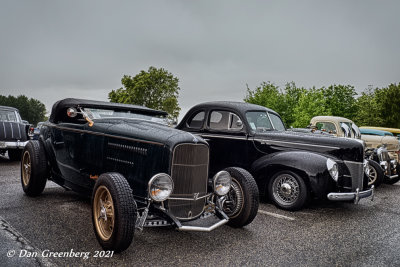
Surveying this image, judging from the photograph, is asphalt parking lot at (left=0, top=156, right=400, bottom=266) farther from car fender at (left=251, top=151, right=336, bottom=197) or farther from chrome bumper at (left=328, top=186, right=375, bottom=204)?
car fender at (left=251, top=151, right=336, bottom=197)

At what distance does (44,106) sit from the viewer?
102125 mm

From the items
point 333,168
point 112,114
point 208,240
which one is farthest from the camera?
point 333,168

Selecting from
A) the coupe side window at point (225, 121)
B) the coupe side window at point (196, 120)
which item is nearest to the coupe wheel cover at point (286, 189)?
the coupe side window at point (225, 121)

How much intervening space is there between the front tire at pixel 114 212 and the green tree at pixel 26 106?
10123 cm

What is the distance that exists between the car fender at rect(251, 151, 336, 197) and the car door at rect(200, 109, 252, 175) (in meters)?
0.45

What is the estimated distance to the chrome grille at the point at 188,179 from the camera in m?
3.58

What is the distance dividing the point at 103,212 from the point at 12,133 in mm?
8844

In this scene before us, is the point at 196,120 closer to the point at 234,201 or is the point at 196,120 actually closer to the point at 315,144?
the point at 315,144

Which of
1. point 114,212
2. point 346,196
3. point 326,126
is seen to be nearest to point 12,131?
point 114,212

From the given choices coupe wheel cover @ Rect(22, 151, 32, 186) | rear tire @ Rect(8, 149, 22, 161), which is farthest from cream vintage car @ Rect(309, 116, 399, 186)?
rear tire @ Rect(8, 149, 22, 161)

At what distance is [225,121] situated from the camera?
261 inches

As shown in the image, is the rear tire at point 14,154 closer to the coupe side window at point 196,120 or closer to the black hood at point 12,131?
the black hood at point 12,131

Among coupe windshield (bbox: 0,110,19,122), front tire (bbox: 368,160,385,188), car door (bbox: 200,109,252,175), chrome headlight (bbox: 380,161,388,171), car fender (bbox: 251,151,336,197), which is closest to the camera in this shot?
car fender (bbox: 251,151,336,197)

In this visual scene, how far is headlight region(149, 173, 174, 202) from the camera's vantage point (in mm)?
3270
